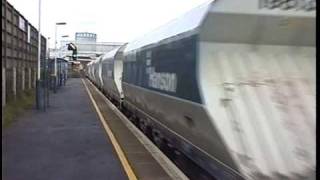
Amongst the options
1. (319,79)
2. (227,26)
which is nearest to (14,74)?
(227,26)

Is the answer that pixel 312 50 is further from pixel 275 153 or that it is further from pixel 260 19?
pixel 275 153

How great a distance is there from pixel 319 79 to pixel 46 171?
19.0 feet

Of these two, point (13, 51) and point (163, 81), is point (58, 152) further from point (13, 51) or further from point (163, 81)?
point (13, 51)

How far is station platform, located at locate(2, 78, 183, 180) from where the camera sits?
31.5 ft

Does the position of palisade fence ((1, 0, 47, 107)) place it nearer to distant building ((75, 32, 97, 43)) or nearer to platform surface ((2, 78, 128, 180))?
platform surface ((2, 78, 128, 180))

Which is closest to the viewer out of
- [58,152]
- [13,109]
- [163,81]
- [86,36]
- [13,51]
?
[163,81]

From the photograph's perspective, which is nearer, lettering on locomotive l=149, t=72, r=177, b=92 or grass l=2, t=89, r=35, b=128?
lettering on locomotive l=149, t=72, r=177, b=92

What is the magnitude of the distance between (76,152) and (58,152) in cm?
39

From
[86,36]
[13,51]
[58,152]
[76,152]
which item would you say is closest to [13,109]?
[13,51]

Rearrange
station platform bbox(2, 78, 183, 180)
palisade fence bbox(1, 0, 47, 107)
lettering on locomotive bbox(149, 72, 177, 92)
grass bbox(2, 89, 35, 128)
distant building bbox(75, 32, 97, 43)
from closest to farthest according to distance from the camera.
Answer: lettering on locomotive bbox(149, 72, 177, 92)
station platform bbox(2, 78, 183, 180)
grass bbox(2, 89, 35, 128)
palisade fence bbox(1, 0, 47, 107)
distant building bbox(75, 32, 97, 43)

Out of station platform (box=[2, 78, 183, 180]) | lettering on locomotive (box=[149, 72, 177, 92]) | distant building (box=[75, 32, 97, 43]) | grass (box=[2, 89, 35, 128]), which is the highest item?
distant building (box=[75, 32, 97, 43])

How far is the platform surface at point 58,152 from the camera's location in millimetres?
9602

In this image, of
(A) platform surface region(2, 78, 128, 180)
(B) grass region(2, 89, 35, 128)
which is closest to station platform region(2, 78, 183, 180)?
(A) platform surface region(2, 78, 128, 180)

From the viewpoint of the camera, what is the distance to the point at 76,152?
39.3 feet
